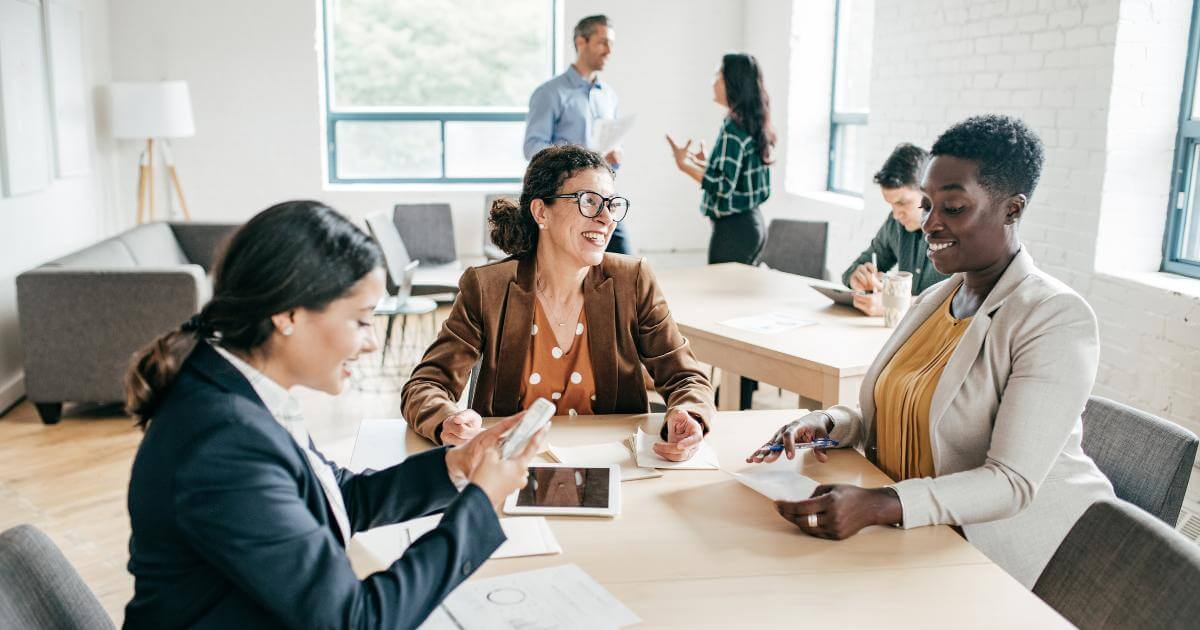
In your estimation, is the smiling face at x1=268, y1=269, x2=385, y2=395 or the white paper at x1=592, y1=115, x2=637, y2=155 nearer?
the smiling face at x1=268, y1=269, x2=385, y2=395

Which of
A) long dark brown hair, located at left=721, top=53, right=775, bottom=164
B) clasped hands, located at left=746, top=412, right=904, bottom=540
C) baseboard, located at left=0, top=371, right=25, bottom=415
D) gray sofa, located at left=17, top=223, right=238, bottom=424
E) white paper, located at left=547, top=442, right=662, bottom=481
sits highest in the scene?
long dark brown hair, located at left=721, top=53, right=775, bottom=164

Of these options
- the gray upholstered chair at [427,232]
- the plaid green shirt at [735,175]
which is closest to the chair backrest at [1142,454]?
the plaid green shirt at [735,175]

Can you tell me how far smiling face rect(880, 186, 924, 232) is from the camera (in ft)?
11.5

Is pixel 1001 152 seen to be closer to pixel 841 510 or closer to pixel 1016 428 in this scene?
pixel 1016 428

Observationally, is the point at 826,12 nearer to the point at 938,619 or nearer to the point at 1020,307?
the point at 1020,307

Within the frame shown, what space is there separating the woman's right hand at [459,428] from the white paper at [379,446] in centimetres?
10

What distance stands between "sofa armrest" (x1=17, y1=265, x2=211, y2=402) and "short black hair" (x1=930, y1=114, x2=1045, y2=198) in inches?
151

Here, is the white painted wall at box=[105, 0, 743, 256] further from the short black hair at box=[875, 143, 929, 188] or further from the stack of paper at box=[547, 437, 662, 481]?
the stack of paper at box=[547, 437, 662, 481]

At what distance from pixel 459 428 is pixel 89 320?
339cm

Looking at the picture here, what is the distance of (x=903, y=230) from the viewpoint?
12.4 ft

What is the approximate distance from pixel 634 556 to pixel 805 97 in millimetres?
5835

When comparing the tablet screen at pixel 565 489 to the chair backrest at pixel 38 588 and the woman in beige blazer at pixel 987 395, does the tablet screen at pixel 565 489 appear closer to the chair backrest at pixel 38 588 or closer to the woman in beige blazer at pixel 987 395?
the woman in beige blazer at pixel 987 395

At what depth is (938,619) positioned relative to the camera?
138cm

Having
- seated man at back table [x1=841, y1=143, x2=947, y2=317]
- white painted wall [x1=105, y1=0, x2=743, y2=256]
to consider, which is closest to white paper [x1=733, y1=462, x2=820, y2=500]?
seated man at back table [x1=841, y1=143, x2=947, y2=317]
